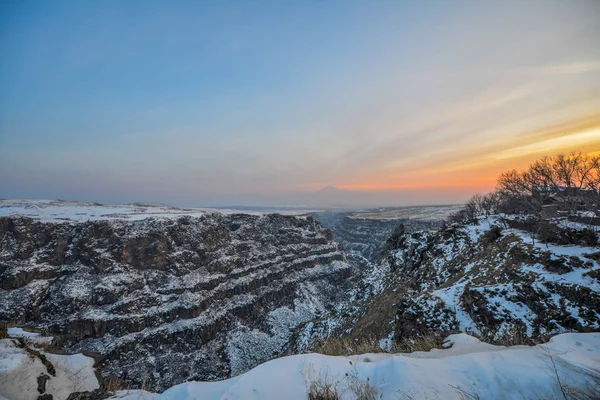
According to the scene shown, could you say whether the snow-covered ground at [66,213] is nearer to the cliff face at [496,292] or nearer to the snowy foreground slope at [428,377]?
the cliff face at [496,292]

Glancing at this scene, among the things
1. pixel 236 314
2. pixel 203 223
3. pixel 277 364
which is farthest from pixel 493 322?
pixel 203 223

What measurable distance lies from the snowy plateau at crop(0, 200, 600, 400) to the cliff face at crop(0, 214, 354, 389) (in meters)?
0.25

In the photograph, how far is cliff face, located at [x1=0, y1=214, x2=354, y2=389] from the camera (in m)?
36.9

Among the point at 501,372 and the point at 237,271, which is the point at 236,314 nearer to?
the point at 237,271

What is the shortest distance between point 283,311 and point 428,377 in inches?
2238

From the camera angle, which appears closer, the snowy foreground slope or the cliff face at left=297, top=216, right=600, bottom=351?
the snowy foreground slope

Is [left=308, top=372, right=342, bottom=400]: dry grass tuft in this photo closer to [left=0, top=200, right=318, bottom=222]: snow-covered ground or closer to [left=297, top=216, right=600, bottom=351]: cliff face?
[left=297, top=216, right=600, bottom=351]: cliff face

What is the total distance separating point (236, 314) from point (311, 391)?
52.9 meters

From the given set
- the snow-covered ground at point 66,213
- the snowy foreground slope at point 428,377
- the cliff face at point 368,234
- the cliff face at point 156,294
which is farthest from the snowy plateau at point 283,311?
the cliff face at point 368,234

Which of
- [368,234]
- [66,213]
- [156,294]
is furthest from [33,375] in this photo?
[368,234]

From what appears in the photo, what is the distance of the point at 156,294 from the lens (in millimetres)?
45094

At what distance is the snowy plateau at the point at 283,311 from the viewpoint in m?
4.10

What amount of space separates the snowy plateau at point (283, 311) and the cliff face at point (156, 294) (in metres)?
0.25

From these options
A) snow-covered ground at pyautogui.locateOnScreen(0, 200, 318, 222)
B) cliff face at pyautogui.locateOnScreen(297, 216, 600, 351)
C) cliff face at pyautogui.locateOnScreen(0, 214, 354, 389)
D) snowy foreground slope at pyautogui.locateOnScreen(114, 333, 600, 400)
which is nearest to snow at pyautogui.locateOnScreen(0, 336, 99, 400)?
snowy foreground slope at pyautogui.locateOnScreen(114, 333, 600, 400)
